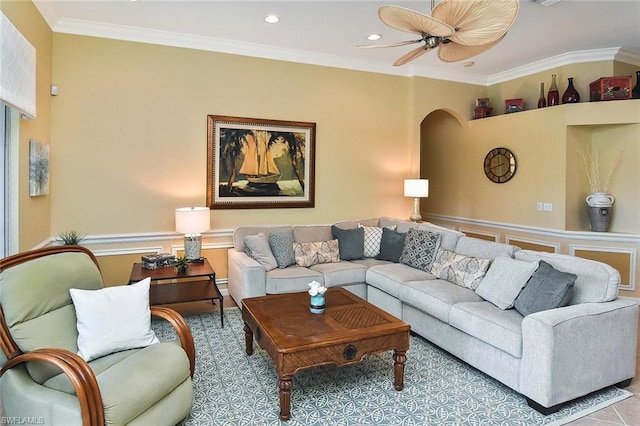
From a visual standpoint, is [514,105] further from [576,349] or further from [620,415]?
[620,415]

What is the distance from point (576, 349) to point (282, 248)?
280 centimetres

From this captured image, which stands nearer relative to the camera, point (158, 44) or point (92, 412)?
point (92, 412)

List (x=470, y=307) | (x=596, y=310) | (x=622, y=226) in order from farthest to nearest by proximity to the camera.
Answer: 1. (x=622, y=226)
2. (x=470, y=307)
3. (x=596, y=310)

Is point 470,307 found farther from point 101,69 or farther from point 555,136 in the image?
point 101,69

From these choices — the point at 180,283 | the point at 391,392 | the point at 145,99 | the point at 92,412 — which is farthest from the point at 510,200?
the point at 92,412

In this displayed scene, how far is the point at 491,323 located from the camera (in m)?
2.66

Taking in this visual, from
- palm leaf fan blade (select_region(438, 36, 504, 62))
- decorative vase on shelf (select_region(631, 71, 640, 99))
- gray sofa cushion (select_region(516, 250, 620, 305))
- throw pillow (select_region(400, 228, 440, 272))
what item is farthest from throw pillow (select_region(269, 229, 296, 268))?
decorative vase on shelf (select_region(631, 71, 640, 99))

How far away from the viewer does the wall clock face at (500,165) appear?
5.39 metres

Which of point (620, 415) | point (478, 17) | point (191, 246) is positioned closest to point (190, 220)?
point (191, 246)

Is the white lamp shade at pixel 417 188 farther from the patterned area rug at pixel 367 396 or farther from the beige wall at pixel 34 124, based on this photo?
the beige wall at pixel 34 124

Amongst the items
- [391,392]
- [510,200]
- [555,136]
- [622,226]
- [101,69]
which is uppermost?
[101,69]

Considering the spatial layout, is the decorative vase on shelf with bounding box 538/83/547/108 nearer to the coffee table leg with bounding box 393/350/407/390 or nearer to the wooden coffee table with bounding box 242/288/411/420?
the wooden coffee table with bounding box 242/288/411/420

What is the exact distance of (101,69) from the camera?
4.08 m

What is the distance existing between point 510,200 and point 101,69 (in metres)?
5.47
